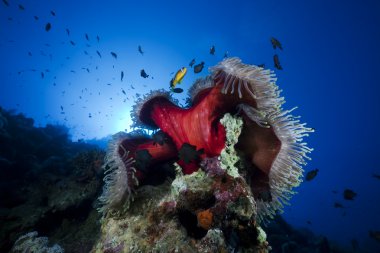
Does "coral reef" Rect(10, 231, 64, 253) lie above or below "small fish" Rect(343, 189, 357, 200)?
above

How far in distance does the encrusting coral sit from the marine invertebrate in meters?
0.01

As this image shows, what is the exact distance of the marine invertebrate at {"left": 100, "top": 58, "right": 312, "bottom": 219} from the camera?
3.33 meters

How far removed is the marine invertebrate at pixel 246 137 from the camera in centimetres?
333

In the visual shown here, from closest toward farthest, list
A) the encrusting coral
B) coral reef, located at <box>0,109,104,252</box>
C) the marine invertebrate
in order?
the encrusting coral → the marine invertebrate → coral reef, located at <box>0,109,104,252</box>

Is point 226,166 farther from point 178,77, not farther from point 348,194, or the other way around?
point 348,194

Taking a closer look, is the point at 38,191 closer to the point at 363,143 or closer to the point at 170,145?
the point at 170,145

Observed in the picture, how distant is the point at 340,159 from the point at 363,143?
36.6 ft

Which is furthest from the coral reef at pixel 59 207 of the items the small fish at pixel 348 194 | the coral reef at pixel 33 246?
the small fish at pixel 348 194

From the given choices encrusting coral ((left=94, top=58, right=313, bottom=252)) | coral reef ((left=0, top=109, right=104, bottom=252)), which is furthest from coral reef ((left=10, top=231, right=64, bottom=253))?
encrusting coral ((left=94, top=58, right=313, bottom=252))

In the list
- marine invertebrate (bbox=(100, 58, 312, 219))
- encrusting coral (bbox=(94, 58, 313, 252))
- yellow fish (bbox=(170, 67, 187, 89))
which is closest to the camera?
encrusting coral (bbox=(94, 58, 313, 252))

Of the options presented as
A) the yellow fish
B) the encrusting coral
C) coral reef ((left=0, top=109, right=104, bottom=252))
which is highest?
the yellow fish

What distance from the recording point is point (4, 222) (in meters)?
5.24

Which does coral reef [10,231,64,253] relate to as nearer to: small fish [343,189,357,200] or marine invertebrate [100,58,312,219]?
marine invertebrate [100,58,312,219]

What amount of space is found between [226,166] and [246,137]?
0.64 meters
